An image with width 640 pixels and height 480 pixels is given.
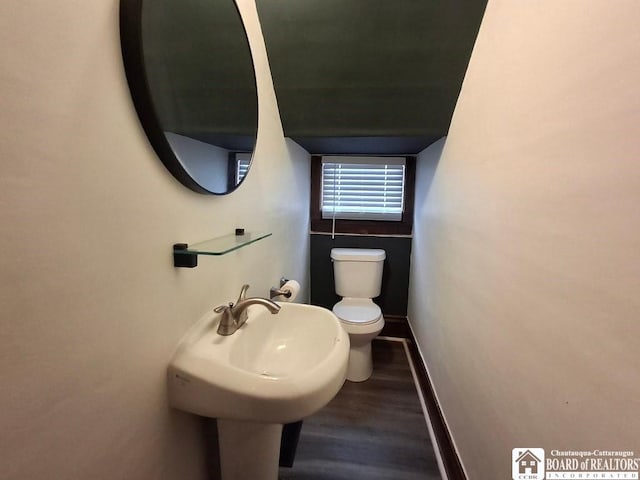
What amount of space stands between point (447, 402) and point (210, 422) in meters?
1.11

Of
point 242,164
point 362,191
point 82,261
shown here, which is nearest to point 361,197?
point 362,191

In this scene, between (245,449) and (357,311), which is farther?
(357,311)

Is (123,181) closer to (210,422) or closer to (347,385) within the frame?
(210,422)

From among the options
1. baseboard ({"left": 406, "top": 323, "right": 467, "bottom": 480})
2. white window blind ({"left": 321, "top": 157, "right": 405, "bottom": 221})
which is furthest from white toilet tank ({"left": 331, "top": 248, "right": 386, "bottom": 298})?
baseboard ({"left": 406, "top": 323, "right": 467, "bottom": 480})

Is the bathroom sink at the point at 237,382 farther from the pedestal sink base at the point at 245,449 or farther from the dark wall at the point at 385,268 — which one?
the dark wall at the point at 385,268

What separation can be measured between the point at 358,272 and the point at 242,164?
1.43 meters

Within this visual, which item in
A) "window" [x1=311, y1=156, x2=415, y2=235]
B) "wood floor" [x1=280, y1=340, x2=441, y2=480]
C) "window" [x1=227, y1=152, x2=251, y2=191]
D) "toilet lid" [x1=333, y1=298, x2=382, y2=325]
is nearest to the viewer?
"window" [x1=227, y1=152, x2=251, y2=191]

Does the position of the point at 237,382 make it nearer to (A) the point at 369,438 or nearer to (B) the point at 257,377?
(B) the point at 257,377

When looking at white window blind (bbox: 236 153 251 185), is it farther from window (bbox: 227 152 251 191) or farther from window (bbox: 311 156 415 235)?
window (bbox: 311 156 415 235)

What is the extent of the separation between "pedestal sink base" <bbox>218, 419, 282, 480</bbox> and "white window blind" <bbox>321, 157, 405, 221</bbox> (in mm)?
1844

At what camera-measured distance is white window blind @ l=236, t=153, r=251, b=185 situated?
110cm

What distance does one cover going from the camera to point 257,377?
2.38ft

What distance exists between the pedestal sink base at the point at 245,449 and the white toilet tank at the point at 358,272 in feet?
4.56

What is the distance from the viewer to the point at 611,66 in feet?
1.83
